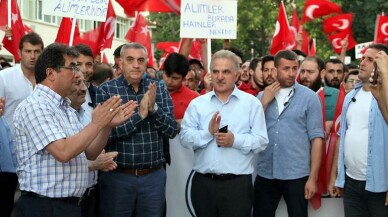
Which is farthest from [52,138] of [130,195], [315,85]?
[315,85]

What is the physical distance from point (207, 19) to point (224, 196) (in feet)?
10.6

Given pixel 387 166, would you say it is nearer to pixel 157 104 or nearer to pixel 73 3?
pixel 157 104

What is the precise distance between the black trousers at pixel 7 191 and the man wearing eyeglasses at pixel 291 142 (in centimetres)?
247

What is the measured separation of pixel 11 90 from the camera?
6160 mm

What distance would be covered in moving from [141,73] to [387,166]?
2.36m

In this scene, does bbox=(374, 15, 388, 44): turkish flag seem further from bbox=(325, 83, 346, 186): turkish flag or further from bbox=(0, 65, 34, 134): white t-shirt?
bbox=(0, 65, 34, 134): white t-shirt

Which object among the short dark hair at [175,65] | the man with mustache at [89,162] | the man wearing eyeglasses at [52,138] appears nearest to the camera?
the man wearing eyeglasses at [52,138]

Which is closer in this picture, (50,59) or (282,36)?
(50,59)

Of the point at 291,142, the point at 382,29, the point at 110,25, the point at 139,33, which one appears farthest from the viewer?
the point at 382,29

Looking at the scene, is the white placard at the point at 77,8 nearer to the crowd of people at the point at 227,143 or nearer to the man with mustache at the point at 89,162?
the crowd of people at the point at 227,143

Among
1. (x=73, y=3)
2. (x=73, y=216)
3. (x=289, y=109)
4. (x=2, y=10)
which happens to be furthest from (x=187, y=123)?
(x=2, y=10)

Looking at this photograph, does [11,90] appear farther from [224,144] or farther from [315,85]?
[315,85]

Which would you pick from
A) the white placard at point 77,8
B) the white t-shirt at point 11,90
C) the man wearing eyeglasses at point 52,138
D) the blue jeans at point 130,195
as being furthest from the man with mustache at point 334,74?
the man wearing eyeglasses at point 52,138

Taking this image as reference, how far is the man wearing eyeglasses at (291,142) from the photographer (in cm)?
600
